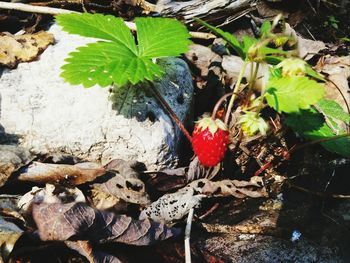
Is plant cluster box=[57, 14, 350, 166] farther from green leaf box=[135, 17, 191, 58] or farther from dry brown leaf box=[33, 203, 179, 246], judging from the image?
dry brown leaf box=[33, 203, 179, 246]

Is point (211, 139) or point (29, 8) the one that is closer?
point (211, 139)

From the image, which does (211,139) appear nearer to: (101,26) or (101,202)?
(101,202)

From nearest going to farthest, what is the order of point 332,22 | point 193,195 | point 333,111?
1. point 193,195
2. point 333,111
3. point 332,22

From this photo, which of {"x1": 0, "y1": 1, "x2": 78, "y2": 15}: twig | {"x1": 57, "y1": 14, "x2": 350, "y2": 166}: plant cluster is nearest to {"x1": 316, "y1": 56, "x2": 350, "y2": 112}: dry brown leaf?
{"x1": 57, "y1": 14, "x2": 350, "y2": 166}: plant cluster

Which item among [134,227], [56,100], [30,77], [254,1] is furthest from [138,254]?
[254,1]

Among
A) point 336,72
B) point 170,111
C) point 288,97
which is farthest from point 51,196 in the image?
point 336,72
